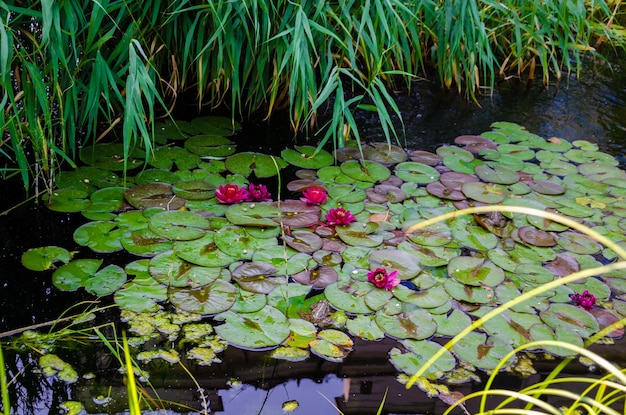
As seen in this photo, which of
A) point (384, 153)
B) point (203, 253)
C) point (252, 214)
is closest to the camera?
point (203, 253)

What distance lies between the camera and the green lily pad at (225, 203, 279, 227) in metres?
2.36

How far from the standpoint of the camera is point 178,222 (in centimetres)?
233

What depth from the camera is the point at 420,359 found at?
1864 mm

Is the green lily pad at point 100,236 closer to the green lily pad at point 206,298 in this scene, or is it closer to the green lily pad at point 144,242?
the green lily pad at point 144,242

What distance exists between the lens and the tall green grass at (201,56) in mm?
2195

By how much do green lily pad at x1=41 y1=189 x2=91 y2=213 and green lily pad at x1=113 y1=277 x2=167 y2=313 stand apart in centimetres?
49

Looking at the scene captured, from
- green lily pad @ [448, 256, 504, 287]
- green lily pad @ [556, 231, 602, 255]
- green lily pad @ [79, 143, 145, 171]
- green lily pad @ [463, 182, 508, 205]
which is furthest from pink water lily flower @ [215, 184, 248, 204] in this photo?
green lily pad @ [556, 231, 602, 255]

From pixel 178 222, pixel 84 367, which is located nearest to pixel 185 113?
pixel 178 222

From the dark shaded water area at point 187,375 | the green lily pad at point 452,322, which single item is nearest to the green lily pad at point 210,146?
the dark shaded water area at point 187,375

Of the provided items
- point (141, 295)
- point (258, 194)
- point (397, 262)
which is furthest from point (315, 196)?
point (141, 295)

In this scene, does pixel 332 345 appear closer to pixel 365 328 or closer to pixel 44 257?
pixel 365 328

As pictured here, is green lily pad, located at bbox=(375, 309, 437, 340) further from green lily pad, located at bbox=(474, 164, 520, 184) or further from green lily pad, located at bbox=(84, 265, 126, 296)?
green lily pad, located at bbox=(474, 164, 520, 184)

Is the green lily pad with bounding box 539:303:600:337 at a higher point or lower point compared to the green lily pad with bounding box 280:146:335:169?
lower

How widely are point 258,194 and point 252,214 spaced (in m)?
0.10
